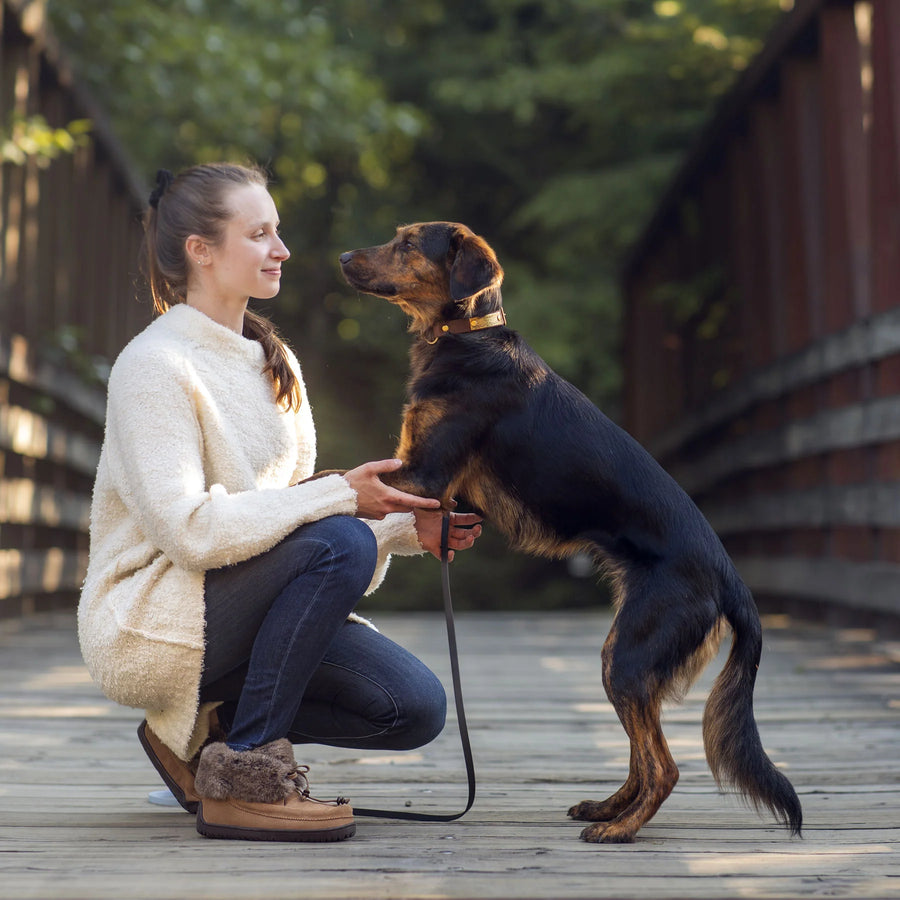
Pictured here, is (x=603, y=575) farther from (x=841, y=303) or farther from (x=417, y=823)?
(x=841, y=303)

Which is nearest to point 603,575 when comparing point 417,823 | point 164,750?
point 417,823

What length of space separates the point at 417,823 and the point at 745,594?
836mm

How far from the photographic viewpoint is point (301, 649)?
2.50 meters

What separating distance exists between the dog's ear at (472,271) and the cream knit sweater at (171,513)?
1.80 ft

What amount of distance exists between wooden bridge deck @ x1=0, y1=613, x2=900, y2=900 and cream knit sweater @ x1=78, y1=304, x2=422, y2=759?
0.34 metres

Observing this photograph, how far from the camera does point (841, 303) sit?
596 cm

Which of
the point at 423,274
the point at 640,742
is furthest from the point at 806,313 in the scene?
the point at 640,742

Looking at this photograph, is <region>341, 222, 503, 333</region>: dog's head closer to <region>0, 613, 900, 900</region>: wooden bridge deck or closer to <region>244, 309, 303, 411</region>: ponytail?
<region>244, 309, 303, 411</region>: ponytail

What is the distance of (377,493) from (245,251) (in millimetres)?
634

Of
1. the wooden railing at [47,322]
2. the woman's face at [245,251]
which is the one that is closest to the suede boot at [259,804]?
the woman's face at [245,251]

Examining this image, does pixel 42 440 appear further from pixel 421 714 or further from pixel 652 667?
pixel 652 667

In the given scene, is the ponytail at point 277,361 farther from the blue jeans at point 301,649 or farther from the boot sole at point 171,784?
the boot sole at point 171,784

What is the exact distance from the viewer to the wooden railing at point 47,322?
233 inches

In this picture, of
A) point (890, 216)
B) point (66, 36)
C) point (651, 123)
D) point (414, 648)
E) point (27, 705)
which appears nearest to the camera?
point (27, 705)
